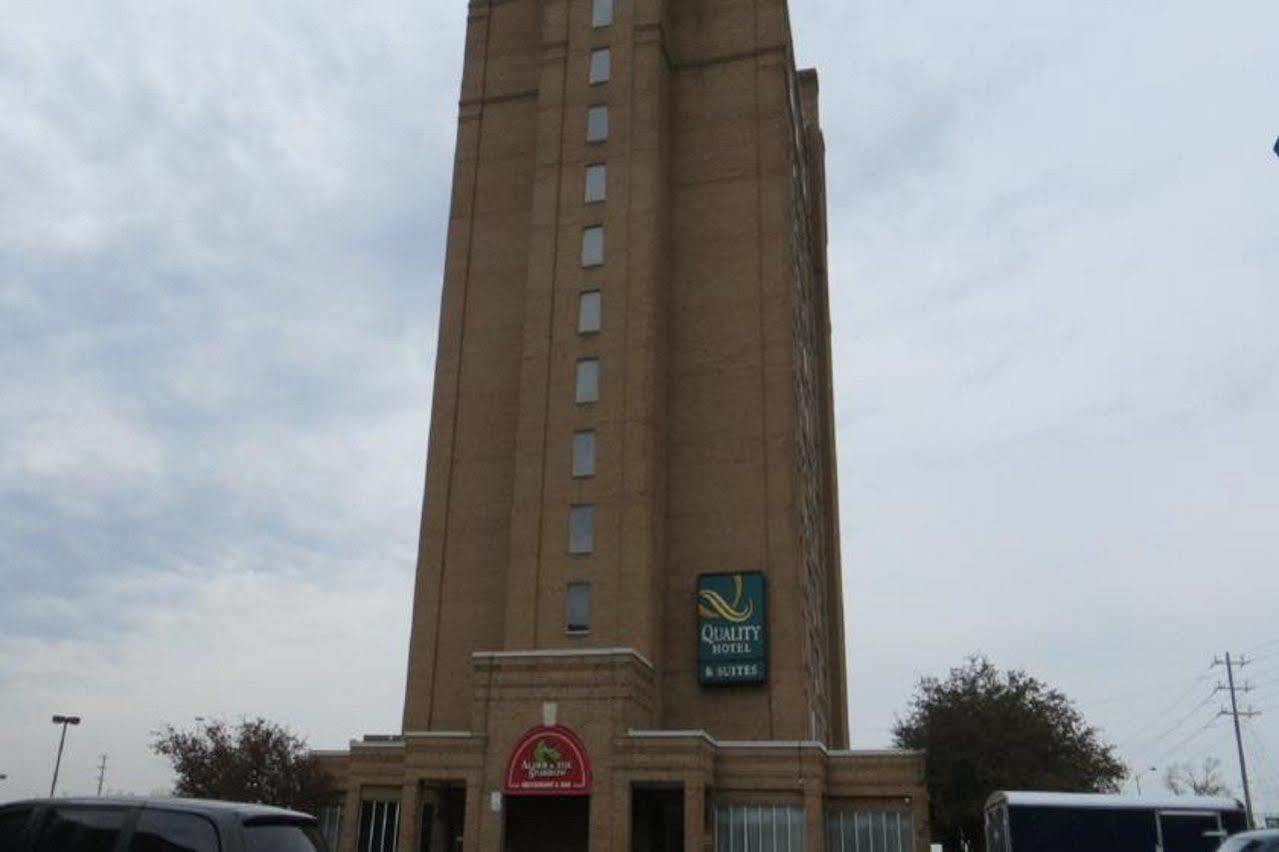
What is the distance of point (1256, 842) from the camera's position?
13.3 m

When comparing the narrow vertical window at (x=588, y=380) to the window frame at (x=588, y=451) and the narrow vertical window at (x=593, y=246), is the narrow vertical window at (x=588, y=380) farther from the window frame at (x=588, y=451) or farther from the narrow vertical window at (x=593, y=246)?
the narrow vertical window at (x=593, y=246)

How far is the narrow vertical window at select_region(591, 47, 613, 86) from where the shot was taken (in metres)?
58.8

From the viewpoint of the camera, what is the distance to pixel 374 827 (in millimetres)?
46281

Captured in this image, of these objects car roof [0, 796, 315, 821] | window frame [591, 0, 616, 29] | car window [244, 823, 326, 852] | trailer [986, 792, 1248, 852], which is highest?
window frame [591, 0, 616, 29]

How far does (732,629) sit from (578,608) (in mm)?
6675

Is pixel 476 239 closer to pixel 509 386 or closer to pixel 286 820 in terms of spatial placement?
pixel 509 386

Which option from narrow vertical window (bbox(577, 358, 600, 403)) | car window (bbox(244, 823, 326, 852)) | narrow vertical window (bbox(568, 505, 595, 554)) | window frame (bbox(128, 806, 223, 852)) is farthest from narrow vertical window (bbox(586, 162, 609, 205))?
window frame (bbox(128, 806, 223, 852))

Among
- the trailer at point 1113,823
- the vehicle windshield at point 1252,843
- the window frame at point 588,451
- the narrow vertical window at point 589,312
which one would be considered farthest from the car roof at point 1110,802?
the narrow vertical window at point 589,312

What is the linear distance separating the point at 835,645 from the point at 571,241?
33.9 metres

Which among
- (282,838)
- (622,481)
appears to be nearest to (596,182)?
(622,481)

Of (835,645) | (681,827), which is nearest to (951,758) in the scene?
(681,827)

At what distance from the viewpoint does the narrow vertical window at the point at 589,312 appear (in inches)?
2101

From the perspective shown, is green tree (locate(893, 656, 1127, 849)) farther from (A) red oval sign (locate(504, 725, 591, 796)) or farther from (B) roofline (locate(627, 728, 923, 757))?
(A) red oval sign (locate(504, 725, 591, 796))

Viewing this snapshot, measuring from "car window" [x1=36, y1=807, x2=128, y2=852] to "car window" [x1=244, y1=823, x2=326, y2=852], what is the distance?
1.19 meters
